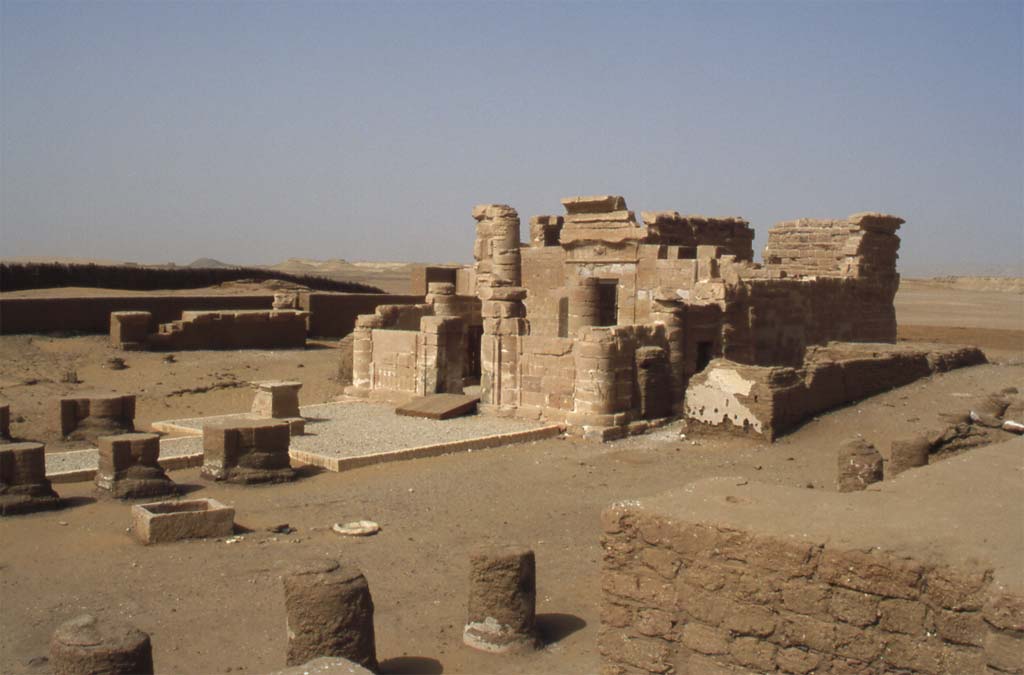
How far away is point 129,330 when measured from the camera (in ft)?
77.0

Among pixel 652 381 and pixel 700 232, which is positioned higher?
pixel 700 232

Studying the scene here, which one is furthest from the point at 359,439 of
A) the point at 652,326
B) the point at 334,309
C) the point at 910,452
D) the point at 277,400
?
the point at 334,309

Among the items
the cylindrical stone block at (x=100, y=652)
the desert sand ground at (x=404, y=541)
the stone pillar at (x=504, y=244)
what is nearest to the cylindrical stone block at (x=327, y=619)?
the desert sand ground at (x=404, y=541)

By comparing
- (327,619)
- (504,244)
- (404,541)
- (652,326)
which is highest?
(504,244)

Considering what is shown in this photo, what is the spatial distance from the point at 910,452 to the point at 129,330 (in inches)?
740

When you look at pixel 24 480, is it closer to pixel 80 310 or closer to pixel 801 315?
pixel 801 315

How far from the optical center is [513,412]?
55.0 feet

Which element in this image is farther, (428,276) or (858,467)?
(428,276)

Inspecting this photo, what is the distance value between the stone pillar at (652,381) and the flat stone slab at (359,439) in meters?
1.54

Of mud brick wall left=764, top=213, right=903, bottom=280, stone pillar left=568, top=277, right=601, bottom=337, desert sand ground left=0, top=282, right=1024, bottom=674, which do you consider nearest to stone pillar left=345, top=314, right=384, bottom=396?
desert sand ground left=0, top=282, right=1024, bottom=674

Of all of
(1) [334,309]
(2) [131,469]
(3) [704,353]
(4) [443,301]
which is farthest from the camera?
(1) [334,309]

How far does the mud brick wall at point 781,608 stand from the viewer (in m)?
4.56

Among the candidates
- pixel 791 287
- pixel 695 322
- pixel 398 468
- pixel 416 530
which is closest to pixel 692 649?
pixel 416 530

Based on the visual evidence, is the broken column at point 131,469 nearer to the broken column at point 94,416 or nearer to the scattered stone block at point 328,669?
the broken column at point 94,416
